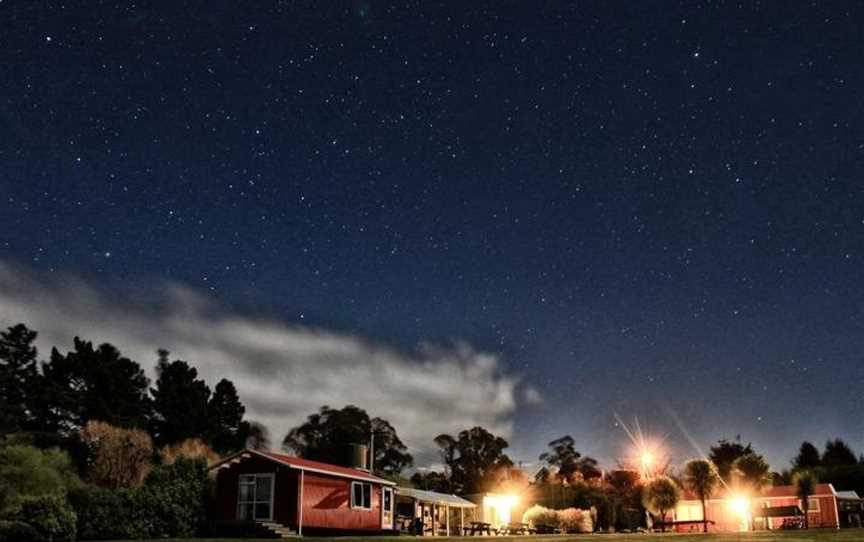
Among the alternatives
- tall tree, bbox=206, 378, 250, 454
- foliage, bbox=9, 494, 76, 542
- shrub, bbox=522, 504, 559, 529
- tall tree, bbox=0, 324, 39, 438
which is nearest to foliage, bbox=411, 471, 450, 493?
tall tree, bbox=206, 378, 250, 454

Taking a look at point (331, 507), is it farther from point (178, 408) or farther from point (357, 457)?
point (178, 408)

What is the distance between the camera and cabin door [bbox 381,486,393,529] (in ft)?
140

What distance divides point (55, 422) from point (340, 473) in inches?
1112

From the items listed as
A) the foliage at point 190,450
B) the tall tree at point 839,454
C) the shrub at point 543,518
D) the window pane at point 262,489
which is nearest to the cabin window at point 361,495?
the window pane at point 262,489

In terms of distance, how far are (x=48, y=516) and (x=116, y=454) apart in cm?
2606

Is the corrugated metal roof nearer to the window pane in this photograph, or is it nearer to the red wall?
the red wall

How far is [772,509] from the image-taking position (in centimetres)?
6266

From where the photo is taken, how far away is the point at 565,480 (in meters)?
90.1

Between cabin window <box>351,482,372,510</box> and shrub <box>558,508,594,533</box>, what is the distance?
14215 mm

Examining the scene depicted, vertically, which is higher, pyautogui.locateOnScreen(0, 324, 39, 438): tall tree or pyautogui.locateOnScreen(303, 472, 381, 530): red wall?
pyautogui.locateOnScreen(0, 324, 39, 438): tall tree

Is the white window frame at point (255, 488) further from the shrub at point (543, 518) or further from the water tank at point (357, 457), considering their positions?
the shrub at point (543, 518)

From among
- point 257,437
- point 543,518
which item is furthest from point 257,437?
point 543,518

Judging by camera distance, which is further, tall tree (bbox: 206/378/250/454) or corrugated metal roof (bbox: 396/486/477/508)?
tall tree (bbox: 206/378/250/454)

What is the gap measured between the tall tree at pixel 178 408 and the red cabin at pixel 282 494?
29.0m
